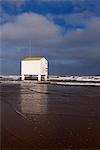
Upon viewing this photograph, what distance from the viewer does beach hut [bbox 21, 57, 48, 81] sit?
5627 cm

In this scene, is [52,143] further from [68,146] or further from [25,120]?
[25,120]

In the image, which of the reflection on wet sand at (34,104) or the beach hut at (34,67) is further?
the beach hut at (34,67)

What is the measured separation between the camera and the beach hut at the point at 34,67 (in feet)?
185

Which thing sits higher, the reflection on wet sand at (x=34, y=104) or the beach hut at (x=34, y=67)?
the beach hut at (x=34, y=67)

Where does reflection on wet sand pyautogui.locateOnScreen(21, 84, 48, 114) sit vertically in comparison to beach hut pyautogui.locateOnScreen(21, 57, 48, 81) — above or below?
below

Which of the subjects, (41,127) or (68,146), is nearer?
(68,146)

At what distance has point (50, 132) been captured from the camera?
7910 millimetres

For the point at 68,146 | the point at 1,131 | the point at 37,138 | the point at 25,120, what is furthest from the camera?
the point at 25,120

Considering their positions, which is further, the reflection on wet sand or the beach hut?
the beach hut

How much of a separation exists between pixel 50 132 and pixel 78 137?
2.95 ft

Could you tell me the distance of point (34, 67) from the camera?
56969mm

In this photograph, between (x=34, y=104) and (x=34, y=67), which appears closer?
(x=34, y=104)

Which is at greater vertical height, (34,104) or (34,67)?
(34,67)

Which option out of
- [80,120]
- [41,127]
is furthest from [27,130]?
[80,120]
